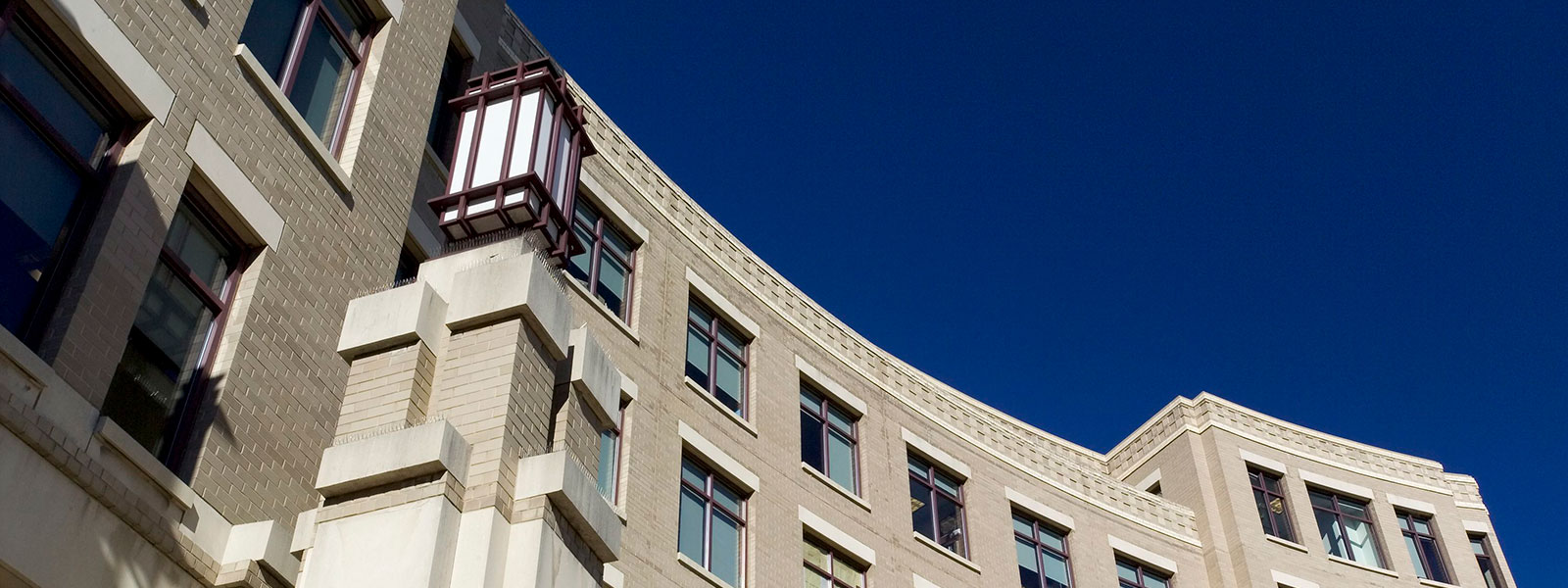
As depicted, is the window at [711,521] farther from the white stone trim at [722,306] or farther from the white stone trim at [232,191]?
the white stone trim at [232,191]

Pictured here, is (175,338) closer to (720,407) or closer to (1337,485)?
(720,407)

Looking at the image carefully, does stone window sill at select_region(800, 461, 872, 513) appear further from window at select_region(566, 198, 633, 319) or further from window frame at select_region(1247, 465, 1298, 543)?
window frame at select_region(1247, 465, 1298, 543)

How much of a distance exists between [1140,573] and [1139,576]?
90 mm

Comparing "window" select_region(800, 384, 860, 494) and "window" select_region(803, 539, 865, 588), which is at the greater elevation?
"window" select_region(800, 384, 860, 494)

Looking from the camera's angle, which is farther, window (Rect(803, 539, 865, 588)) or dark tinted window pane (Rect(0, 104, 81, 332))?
window (Rect(803, 539, 865, 588))

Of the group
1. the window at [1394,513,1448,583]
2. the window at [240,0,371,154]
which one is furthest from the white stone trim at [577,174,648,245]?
the window at [1394,513,1448,583]

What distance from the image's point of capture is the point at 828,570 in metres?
24.5

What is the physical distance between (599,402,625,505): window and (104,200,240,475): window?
31.7ft

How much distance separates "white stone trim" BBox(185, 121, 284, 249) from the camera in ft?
37.1

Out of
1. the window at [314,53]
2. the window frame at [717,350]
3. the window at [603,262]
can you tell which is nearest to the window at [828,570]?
the window frame at [717,350]

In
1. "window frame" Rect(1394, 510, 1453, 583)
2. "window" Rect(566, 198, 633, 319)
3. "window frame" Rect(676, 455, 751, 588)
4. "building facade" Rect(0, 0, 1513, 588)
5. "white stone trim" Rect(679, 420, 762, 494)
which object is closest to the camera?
"building facade" Rect(0, 0, 1513, 588)

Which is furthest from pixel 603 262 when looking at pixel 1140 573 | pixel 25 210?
pixel 1140 573

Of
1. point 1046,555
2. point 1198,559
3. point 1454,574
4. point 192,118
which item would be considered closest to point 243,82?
point 192,118

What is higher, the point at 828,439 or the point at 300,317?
the point at 828,439
